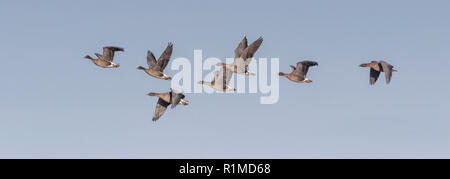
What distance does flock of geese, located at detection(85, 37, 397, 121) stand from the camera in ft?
182

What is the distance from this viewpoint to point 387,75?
189 feet

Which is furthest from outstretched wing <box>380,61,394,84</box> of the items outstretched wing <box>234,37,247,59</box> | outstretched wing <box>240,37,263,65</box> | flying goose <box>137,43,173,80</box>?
flying goose <box>137,43,173,80</box>

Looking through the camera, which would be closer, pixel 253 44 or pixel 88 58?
pixel 253 44

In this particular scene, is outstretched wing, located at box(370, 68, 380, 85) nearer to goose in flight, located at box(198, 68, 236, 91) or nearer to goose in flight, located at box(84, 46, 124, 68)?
goose in flight, located at box(198, 68, 236, 91)

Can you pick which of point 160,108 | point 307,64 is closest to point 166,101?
point 160,108

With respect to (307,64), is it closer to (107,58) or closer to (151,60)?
(151,60)

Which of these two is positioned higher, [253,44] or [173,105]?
[253,44]

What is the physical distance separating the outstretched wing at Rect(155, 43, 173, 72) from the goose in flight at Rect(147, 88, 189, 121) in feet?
5.24

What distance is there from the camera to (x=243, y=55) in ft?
182

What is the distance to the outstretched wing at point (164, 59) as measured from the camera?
186 feet

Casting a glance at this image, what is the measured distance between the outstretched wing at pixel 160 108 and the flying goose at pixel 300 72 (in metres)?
7.88

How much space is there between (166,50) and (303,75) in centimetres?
899

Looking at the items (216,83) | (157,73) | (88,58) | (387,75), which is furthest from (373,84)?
(88,58)

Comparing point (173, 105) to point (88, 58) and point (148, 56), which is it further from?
point (88, 58)
